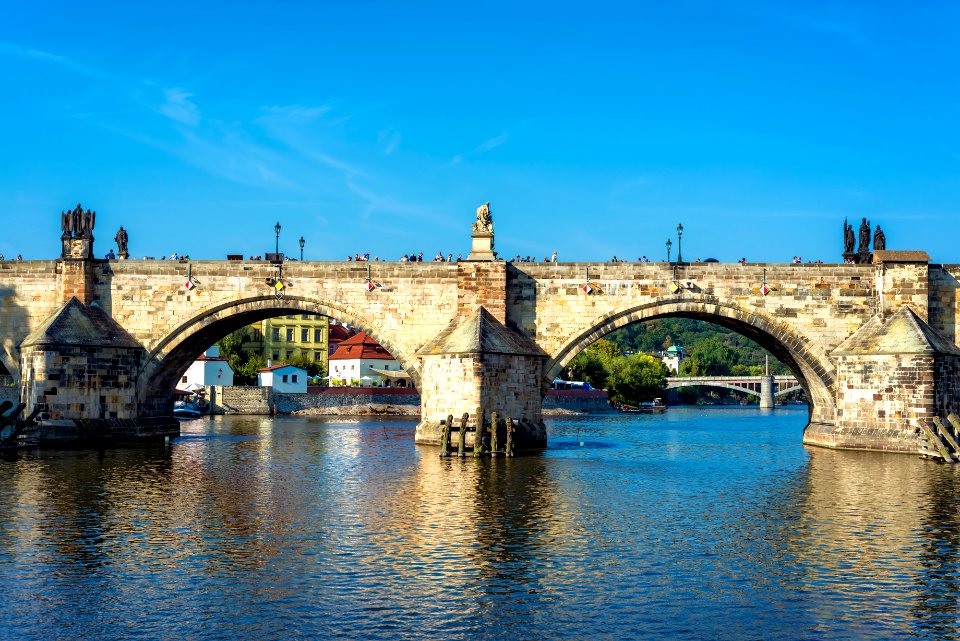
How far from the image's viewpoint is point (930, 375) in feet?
126

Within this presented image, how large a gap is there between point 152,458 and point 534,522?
1975cm

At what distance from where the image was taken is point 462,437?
3803 centimetres

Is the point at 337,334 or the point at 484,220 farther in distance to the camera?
the point at 337,334

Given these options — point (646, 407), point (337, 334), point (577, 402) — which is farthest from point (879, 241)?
point (337, 334)

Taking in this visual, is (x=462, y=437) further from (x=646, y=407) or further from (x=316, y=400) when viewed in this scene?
(x=646, y=407)

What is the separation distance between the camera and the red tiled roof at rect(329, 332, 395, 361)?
313 ft

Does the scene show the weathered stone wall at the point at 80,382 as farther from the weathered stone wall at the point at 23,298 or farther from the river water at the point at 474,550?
the river water at the point at 474,550

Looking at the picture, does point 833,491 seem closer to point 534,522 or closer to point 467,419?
point 534,522

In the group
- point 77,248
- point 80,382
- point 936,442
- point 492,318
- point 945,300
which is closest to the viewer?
point 936,442

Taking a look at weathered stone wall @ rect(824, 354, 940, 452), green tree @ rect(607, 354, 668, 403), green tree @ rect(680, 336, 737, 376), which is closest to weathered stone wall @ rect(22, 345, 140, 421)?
weathered stone wall @ rect(824, 354, 940, 452)

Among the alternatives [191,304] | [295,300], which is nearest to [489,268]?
[295,300]

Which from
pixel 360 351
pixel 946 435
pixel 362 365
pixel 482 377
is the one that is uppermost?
pixel 360 351

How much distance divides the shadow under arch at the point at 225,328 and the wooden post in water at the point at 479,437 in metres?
4.83

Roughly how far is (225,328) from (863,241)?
2913 centimetres
